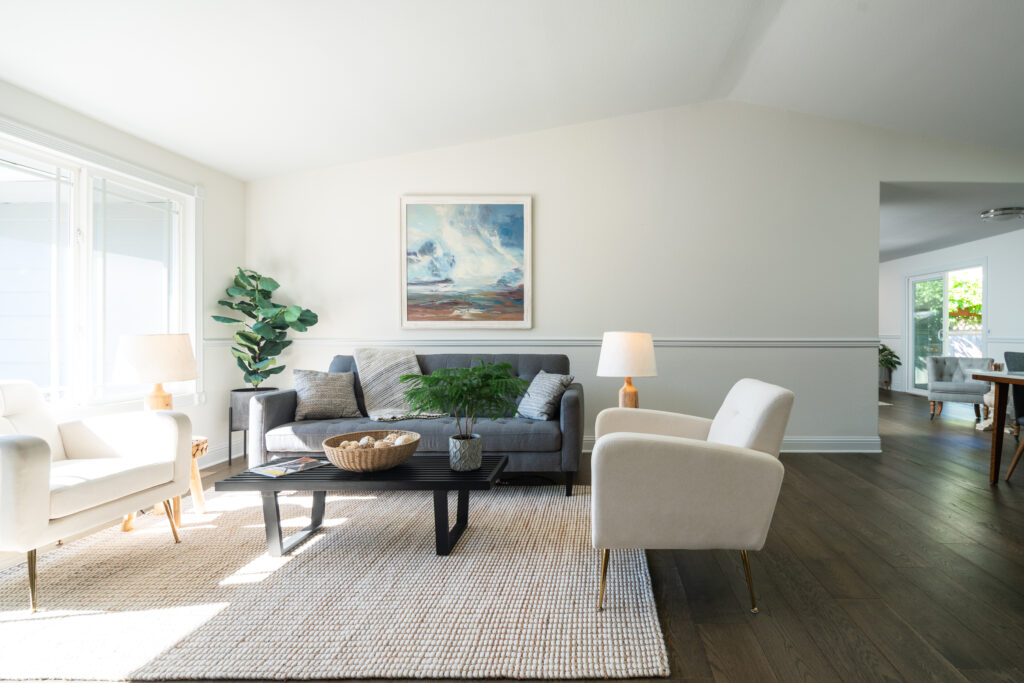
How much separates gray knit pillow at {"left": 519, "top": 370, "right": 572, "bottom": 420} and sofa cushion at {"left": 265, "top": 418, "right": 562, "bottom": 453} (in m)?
0.12

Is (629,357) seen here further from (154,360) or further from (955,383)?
(955,383)

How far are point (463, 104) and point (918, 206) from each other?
441 centimetres

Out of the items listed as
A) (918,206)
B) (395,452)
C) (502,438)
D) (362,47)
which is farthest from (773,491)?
(918,206)

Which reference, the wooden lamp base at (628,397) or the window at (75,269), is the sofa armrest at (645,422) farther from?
the window at (75,269)

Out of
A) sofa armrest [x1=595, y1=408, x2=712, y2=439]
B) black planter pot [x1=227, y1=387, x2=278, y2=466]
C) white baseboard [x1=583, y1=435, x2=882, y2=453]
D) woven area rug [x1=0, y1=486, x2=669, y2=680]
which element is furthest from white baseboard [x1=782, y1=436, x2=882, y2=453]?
black planter pot [x1=227, y1=387, x2=278, y2=466]

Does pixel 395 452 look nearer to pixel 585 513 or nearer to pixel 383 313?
pixel 585 513

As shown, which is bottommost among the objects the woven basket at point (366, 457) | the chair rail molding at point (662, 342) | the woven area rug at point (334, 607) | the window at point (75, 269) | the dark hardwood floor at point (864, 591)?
the woven area rug at point (334, 607)

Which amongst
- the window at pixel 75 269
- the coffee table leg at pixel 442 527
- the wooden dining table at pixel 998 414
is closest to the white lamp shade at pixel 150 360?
the window at pixel 75 269

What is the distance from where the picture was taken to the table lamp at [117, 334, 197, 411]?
279 cm

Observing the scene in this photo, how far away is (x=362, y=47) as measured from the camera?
2.98 metres

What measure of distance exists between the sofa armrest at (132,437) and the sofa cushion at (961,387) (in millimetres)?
7261

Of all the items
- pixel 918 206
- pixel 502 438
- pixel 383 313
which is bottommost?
pixel 502 438

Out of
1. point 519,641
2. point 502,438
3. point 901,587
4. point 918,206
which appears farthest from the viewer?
point 918,206

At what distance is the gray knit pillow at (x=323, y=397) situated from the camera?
11.8ft
